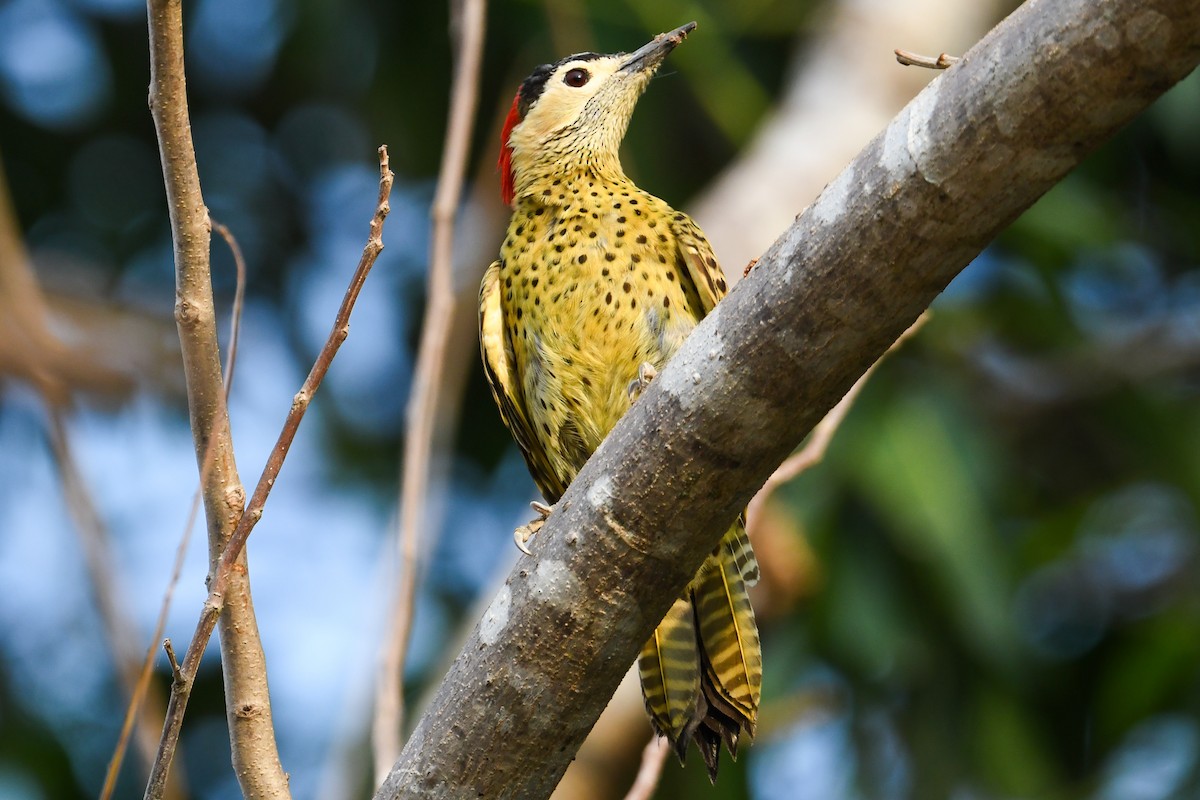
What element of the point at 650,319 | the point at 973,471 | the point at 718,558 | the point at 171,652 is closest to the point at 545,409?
the point at 650,319

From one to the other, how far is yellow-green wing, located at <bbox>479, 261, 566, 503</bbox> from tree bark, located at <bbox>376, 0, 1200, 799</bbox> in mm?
1492

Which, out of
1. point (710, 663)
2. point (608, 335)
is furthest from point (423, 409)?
point (710, 663)

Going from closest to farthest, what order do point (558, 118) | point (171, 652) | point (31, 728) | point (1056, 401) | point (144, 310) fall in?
point (171, 652), point (558, 118), point (31, 728), point (144, 310), point (1056, 401)

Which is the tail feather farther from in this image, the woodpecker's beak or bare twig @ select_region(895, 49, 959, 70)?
the woodpecker's beak

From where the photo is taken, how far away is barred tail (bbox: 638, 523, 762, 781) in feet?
10.0

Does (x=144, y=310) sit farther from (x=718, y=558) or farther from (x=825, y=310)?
(x=825, y=310)

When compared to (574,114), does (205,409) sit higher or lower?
lower

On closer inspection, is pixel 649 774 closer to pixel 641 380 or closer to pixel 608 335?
pixel 641 380

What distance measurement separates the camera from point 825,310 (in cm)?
195

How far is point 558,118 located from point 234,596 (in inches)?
95.0

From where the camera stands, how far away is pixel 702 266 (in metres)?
3.57

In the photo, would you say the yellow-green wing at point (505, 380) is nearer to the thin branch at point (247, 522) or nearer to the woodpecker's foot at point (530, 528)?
the woodpecker's foot at point (530, 528)

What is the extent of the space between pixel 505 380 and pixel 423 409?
0.86m

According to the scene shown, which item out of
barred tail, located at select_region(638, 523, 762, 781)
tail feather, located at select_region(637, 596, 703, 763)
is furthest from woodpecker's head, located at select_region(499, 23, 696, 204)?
tail feather, located at select_region(637, 596, 703, 763)
